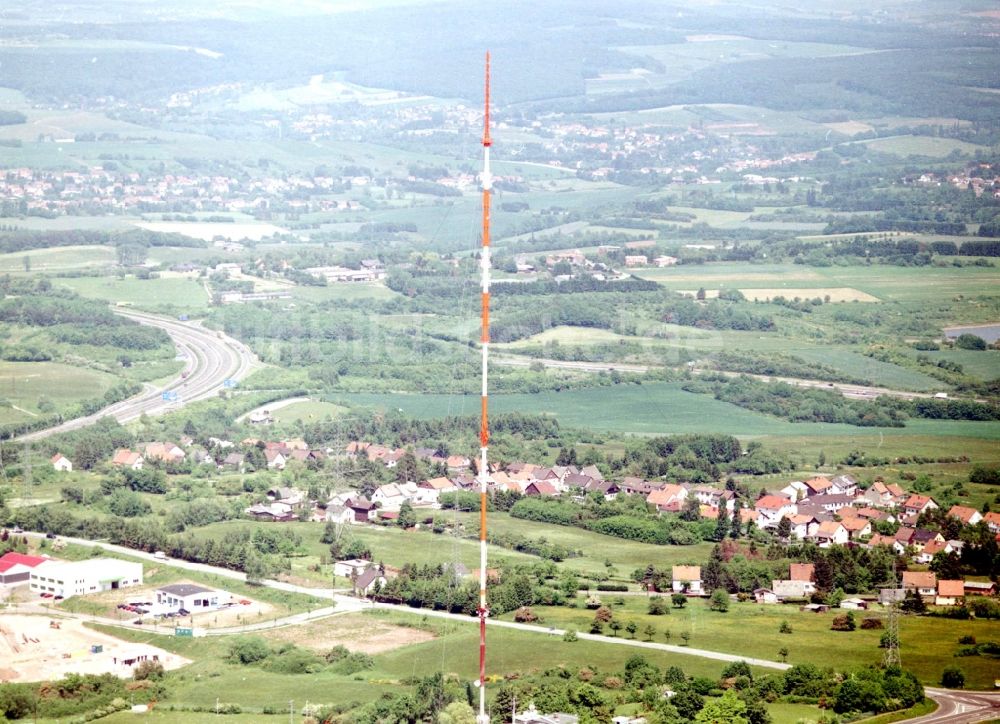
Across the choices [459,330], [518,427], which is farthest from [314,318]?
[518,427]

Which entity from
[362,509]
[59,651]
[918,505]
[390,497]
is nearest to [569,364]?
[390,497]

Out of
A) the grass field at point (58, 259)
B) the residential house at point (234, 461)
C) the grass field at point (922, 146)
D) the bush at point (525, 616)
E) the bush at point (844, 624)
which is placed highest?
the grass field at point (922, 146)

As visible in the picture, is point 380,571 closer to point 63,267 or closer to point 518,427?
point 518,427

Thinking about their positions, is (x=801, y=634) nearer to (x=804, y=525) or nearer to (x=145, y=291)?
(x=804, y=525)

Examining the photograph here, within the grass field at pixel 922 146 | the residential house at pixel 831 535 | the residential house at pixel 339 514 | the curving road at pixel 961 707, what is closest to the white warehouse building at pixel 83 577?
the residential house at pixel 339 514

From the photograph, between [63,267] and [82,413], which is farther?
[63,267]

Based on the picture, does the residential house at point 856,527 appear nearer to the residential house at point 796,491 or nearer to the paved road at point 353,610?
the residential house at point 796,491
